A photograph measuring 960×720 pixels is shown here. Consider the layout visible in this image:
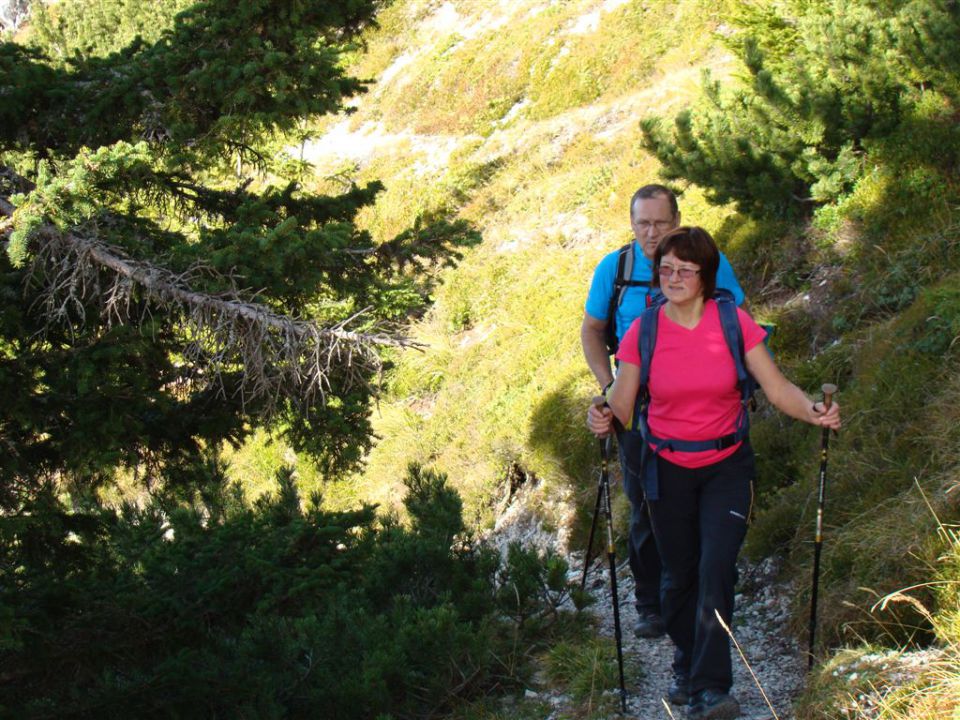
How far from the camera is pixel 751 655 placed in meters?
4.97

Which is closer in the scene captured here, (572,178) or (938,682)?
(938,682)

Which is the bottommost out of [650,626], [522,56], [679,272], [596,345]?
[650,626]

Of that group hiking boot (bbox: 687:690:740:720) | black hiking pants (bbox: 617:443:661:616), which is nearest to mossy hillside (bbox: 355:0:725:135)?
black hiking pants (bbox: 617:443:661:616)

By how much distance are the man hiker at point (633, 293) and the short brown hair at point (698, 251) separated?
0.36m

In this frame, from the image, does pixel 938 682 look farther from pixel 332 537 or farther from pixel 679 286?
pixel 332 537

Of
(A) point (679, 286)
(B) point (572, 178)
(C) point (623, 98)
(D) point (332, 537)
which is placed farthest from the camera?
(C) point (623, 98)

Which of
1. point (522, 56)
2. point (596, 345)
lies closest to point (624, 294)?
point (596, 345)

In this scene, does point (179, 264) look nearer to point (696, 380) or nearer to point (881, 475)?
point (696, 380)

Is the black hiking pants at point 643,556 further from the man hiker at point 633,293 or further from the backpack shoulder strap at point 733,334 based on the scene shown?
the backpack shoulder strap at point 733,334

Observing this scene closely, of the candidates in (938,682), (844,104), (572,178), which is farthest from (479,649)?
(572,178)

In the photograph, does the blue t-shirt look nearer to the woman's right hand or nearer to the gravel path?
the woman's right hand

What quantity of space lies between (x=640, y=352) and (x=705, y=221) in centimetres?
706

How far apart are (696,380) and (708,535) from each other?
24.9 inches

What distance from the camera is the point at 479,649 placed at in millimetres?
5047
